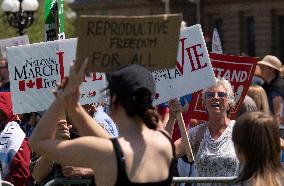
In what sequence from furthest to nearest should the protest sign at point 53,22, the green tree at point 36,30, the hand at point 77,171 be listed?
the green tree at point 36,30 → the protest sign at point 53,22 → the hand at point 77,171

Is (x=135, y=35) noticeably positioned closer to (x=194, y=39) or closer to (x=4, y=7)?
(x=194, y=39)

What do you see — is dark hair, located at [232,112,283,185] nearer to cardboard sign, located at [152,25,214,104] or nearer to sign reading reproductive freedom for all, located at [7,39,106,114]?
cardboard sign, located at [152,25,214,104]

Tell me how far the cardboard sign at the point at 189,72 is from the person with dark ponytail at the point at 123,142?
2576 millimetres

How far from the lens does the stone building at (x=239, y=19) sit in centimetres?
5250

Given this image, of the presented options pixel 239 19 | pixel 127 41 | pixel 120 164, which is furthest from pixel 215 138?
pixel 239 19

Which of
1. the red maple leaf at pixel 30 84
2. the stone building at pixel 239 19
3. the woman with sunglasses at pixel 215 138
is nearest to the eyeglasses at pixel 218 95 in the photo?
the woman with sunglasses at pixel 215 138

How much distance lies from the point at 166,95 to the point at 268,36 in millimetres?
45960

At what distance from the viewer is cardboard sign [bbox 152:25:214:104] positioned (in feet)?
24.9

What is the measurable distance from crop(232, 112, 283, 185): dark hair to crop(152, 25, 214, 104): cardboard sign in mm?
2190

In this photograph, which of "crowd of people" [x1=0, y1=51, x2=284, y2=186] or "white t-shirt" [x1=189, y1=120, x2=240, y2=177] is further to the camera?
"white t-shirt" [x1=189, y1=120, x2=240, y2=177]

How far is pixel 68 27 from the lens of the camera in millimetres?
54000

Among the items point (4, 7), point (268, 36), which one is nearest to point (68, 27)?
point (268, 36)

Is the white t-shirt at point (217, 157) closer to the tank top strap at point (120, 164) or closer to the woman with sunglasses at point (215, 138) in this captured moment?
the woman with sunglasses at point (215, 138)

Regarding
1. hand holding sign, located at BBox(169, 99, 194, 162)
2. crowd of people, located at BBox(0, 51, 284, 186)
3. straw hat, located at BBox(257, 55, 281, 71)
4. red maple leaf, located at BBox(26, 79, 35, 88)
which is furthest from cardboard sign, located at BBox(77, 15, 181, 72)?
straw hat, located at BBox(257, 55, 281, 71)
